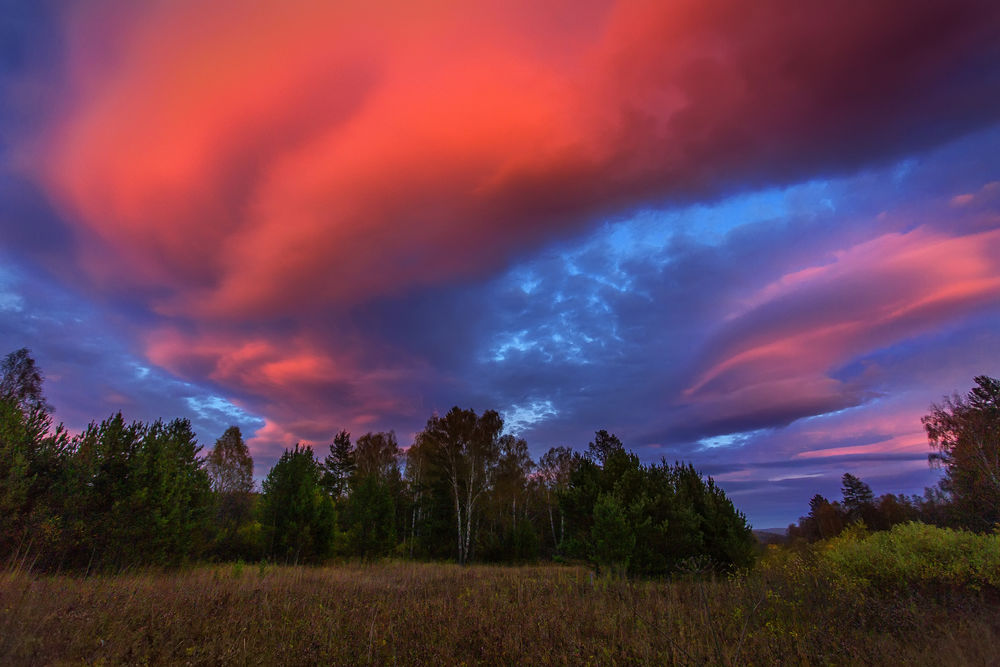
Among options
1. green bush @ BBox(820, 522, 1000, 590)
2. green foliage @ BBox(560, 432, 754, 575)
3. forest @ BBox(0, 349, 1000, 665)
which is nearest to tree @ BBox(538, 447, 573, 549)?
forest @ BBox(0, 349, 1000, 665)

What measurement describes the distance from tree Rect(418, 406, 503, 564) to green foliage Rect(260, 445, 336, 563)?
12871 millimetres

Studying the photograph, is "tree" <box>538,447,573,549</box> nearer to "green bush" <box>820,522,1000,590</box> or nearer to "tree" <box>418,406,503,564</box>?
"tree" <box>418,406,503,564</box>

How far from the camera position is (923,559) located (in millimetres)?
11695

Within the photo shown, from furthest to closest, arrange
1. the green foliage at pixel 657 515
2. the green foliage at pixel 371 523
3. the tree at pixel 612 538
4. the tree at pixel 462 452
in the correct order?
the tree at pixel 462 452 < the green foliage at pixel 371 523 < the green foliage at pixel 657 515 < the tree at pixel 612 538

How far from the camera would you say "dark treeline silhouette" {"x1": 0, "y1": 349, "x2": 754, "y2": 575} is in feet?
48.2

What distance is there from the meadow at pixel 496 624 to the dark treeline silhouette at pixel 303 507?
7.61ft

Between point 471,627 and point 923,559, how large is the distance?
13.0 meters

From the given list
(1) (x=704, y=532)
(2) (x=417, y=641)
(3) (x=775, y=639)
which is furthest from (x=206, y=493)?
(1) (x=704, y=532)

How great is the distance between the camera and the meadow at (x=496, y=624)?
6477 millimetres

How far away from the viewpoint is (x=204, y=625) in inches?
306

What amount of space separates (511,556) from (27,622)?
3145 cm

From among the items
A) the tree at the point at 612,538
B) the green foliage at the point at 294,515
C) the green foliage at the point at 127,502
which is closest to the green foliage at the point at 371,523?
the green foliage at the point at 294,515

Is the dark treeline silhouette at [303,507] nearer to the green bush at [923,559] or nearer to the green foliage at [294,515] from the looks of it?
the green foliage at [294,515]

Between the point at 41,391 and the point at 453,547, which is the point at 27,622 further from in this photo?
the point at 41,391
